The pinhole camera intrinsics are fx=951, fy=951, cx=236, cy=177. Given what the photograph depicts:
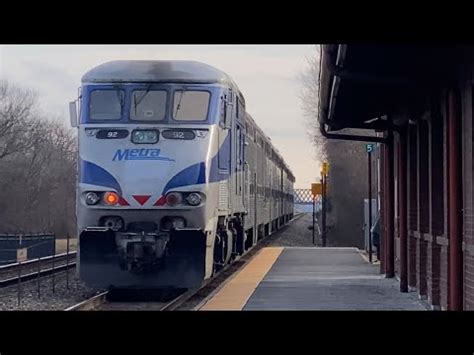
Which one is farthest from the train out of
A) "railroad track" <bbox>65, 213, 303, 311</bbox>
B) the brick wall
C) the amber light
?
the brick wall

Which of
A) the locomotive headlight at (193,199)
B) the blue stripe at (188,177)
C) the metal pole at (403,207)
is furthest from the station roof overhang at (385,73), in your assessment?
the locomotive headlight at (193,199)

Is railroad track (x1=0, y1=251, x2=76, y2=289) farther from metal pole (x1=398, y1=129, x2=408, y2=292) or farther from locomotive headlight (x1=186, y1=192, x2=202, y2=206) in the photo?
metal pole (x1=398, y1=129, x2=408, y2=292)

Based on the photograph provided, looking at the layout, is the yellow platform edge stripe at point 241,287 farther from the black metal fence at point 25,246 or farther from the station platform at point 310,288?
the black metal fence at point 25,246

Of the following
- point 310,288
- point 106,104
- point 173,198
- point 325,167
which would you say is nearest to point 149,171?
point 173,198

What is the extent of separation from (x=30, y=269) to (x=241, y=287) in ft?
21.1

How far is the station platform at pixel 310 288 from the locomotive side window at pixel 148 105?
2.74m

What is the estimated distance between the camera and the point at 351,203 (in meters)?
28.9

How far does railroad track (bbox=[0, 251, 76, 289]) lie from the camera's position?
16.5m
